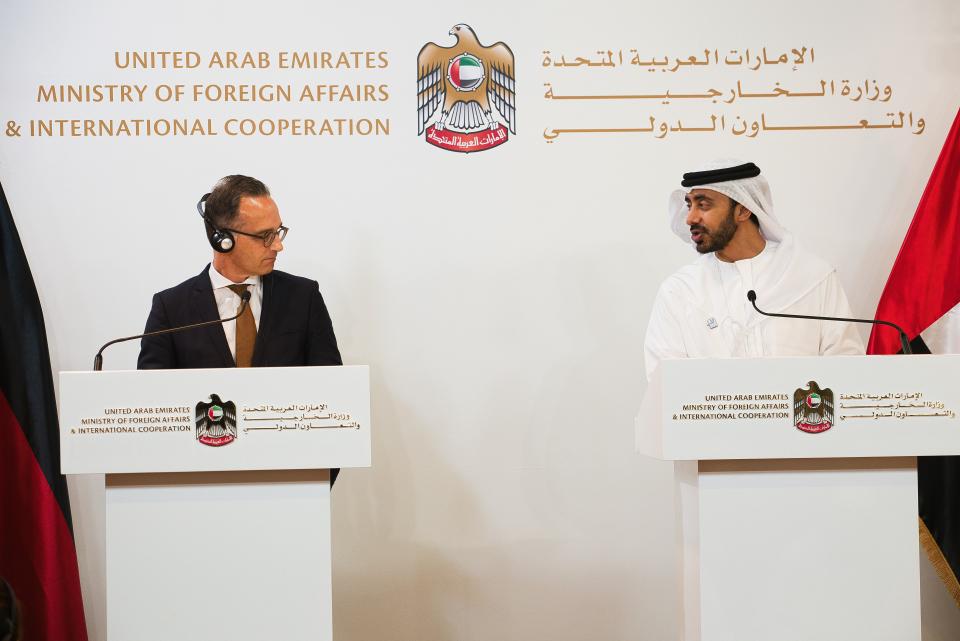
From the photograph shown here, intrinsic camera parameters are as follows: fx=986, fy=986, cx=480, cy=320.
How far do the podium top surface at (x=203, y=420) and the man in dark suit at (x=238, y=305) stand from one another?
29.3 inches

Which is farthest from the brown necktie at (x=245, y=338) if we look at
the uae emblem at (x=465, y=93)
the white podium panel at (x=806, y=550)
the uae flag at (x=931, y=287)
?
the uae flag at (x=931, y=287)

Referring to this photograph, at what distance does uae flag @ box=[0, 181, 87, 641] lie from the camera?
3574 millimetres

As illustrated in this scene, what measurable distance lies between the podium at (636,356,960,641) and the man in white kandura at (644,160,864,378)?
80 centimetres

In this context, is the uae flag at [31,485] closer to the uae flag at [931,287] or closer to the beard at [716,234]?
the beard at [716,234]

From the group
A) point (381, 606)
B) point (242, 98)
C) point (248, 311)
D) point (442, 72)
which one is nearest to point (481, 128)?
point (442, 72)

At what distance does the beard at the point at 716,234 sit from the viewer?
137 inches

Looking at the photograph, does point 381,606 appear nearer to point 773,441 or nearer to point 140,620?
point 140,620

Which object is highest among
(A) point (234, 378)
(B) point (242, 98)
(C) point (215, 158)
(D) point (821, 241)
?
(B) point (242, 98)

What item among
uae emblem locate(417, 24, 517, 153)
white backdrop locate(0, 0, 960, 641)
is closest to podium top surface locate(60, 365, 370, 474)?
white backdrop locate(0, 0, 960, 641)

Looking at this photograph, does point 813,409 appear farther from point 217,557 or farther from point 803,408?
point 217,557

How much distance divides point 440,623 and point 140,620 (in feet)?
6.09

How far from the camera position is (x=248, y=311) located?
3316 mm

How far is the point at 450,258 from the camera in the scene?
13.6 ft

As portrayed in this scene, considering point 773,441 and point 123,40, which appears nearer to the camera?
point 773,441
